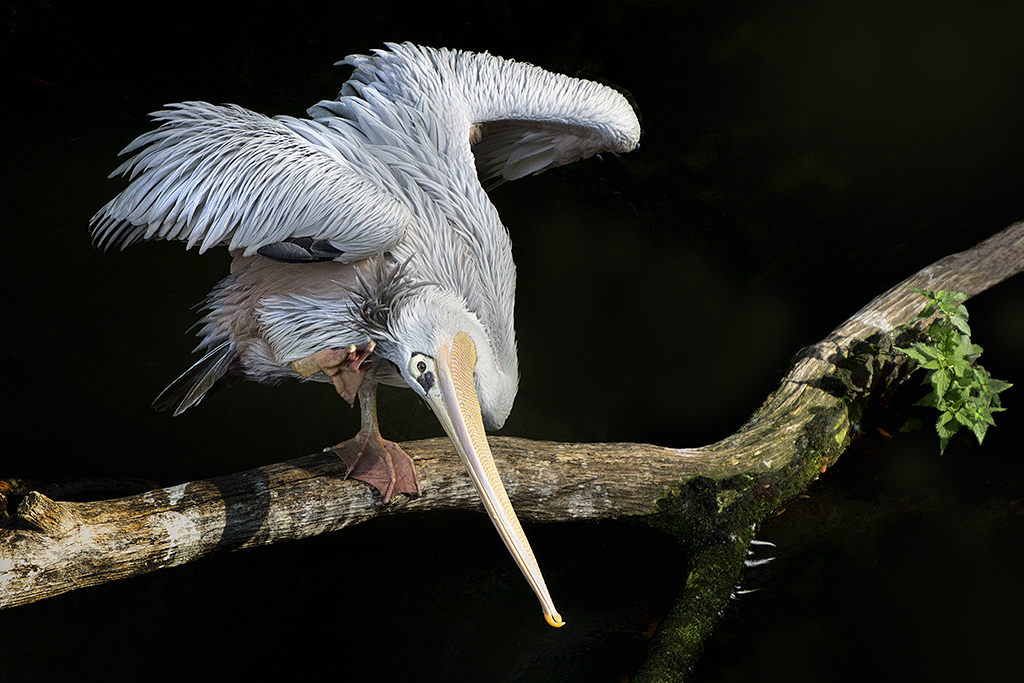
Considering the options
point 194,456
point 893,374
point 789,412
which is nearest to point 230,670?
point 194,456

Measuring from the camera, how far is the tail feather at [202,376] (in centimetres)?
237

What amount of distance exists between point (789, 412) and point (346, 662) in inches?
67.8

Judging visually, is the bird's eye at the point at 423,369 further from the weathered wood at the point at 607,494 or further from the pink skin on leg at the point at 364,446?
the weathered wood at the point at 607,494

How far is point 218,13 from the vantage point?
4.55 m

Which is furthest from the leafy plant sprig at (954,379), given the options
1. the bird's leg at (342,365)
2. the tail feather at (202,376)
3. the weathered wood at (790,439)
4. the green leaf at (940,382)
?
the tail feather at (202,376)

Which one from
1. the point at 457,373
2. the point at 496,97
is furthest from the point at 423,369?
the point at 496,97

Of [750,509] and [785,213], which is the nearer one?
[750,509]

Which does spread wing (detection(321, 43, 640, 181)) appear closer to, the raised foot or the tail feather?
the tail feather

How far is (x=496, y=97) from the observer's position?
8.11 ft

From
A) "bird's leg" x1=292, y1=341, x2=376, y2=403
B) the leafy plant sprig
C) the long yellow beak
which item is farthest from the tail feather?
the leafy plant sprig

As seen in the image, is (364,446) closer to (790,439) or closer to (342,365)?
(342,365)

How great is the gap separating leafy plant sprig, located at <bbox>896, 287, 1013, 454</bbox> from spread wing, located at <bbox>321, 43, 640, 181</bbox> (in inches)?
51.8

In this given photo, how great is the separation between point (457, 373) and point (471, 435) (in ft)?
0.52

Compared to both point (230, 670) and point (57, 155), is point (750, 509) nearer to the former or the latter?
point (230, 670)
